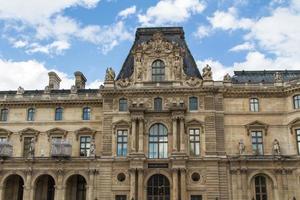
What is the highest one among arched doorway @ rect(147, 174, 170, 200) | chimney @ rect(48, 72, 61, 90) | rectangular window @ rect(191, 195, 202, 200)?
chimney @ rect(48, 72, 61, 90)

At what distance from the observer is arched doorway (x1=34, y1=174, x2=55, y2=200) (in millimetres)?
52312

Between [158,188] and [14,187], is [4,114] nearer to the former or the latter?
[14,187]

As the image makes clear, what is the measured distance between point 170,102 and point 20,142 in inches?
784

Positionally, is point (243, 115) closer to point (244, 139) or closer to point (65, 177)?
point (244, 139)

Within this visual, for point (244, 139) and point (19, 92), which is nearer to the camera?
point (244, 139)

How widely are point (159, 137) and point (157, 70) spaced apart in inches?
330

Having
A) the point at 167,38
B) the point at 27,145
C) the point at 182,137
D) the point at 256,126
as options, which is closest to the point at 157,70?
the point at 167,38

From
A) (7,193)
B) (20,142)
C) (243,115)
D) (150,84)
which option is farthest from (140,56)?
(7,193)

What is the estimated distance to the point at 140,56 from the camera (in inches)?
2057

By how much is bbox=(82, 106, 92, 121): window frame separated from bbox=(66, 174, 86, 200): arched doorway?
724 cm

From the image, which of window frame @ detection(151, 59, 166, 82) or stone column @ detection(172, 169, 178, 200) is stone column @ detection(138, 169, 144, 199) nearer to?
stone column @ detection(172, 169, 178, 200)

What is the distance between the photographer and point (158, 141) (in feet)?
161

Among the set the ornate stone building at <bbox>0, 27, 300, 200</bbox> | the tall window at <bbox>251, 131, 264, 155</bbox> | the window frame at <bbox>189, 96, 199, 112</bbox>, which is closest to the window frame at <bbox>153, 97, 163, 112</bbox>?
the ornate stone building at <bbox>0, 27, 300, 200</bbox>

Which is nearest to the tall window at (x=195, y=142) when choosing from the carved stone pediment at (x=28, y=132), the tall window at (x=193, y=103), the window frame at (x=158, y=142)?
the tall window at (x=193, y=103)
